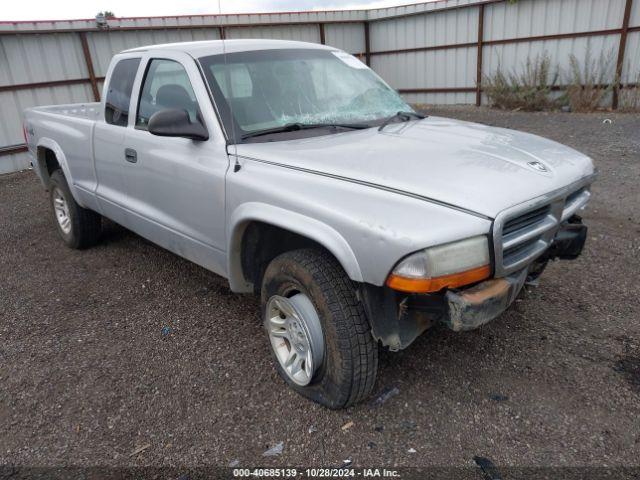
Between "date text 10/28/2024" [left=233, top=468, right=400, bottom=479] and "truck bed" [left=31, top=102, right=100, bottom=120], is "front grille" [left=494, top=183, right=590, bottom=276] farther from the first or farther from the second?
"truck bed" [left=31, top=102, right=100, bottom=120]

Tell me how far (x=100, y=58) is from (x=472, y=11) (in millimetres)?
9338

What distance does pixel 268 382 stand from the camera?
9.63 feet

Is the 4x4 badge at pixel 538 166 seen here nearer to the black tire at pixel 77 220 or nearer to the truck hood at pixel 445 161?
the truck hood at pixel 445 161

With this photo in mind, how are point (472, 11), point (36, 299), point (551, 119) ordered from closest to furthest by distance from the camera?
1. point (36, 299)
2. point (551, 119)
3. point (472, 11)

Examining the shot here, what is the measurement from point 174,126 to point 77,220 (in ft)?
8.62

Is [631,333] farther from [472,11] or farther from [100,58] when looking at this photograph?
[472,11]

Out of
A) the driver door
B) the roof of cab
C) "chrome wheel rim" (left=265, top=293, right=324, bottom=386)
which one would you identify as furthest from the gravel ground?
the roof of cab

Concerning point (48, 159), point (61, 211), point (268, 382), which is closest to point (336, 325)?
point (268, 382)

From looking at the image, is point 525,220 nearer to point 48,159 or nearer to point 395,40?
point 48,159

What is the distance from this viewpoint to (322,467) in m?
2.33

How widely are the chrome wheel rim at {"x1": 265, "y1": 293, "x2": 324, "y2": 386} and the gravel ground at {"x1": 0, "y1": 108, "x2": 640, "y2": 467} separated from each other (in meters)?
0.17

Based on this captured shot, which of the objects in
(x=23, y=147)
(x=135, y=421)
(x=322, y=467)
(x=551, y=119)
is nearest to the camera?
(x=322, y=467)

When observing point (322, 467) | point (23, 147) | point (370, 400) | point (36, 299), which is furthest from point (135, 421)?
point (23, 147)

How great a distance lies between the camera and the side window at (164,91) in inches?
128
